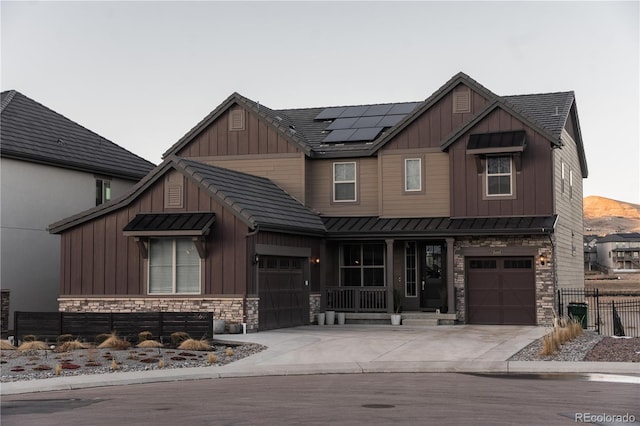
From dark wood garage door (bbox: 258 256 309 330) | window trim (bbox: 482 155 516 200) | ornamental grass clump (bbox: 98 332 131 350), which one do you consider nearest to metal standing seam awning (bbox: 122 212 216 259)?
dark wood garage door (bbox: 258 256 309 330)

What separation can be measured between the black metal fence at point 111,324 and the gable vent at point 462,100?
1363cm

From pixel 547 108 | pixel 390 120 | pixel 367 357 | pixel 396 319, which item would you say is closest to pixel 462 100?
pixel 547 108

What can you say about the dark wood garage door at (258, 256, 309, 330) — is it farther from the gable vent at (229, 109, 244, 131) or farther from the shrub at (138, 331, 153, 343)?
the gable vent at (229, 109, 244, 131)

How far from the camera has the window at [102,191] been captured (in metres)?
36.8

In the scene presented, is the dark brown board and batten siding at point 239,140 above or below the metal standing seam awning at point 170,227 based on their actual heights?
above

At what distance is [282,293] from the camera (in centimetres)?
3036

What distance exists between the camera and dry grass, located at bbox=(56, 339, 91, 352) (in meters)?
23.2

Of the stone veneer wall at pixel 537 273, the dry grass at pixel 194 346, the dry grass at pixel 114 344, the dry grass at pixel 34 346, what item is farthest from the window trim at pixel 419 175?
the dry grass at pixel 34 346

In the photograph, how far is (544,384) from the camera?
54.1 ft

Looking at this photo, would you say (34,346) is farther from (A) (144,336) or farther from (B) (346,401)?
(B) (346,401)

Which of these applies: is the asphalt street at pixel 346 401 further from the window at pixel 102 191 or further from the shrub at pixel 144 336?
the window at pixel 102 191

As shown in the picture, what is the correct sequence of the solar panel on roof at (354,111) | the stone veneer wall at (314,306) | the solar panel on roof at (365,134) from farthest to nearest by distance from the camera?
the solar panel on roof at (354,111)
the solar panel on roof at (365,134)
the stone veneer wall at (314,306)

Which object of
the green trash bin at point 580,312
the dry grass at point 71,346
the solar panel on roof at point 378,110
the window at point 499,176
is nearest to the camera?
the dry grass at point 71,346

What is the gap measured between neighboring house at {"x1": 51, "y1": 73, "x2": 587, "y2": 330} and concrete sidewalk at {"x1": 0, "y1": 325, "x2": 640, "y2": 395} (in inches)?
103
